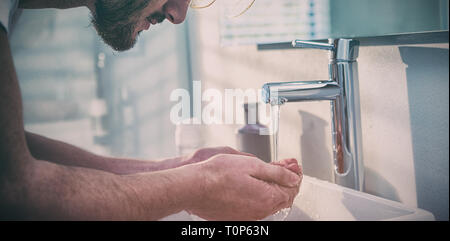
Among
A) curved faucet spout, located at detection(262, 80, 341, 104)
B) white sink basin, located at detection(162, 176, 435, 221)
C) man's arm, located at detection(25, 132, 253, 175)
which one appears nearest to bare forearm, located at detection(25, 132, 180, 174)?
man's arm, located at detection(25, 132, 253, 175)

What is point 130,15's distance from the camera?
0.61 metres

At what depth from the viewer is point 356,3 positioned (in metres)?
0.55

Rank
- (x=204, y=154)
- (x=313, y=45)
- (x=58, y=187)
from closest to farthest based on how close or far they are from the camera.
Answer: (x=58, y=187) < (x=313, y=45) < (x=204, y=154)

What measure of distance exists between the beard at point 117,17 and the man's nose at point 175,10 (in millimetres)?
35

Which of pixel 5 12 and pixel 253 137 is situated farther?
pixel 253 137

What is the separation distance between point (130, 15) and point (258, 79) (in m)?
0.26

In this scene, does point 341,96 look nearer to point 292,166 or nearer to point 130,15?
point 292,166

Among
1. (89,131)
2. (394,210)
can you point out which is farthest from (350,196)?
(89,131)

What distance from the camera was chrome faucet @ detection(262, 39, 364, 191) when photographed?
0.54 m

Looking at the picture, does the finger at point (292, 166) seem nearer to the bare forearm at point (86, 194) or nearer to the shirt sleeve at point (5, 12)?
the bare forearm at point (86, 194)

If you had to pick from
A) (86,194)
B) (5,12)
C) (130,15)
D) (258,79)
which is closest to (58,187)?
(86,194)

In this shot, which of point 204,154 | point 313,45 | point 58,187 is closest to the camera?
point 58,187

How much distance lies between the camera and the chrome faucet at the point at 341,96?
1.78 feet
